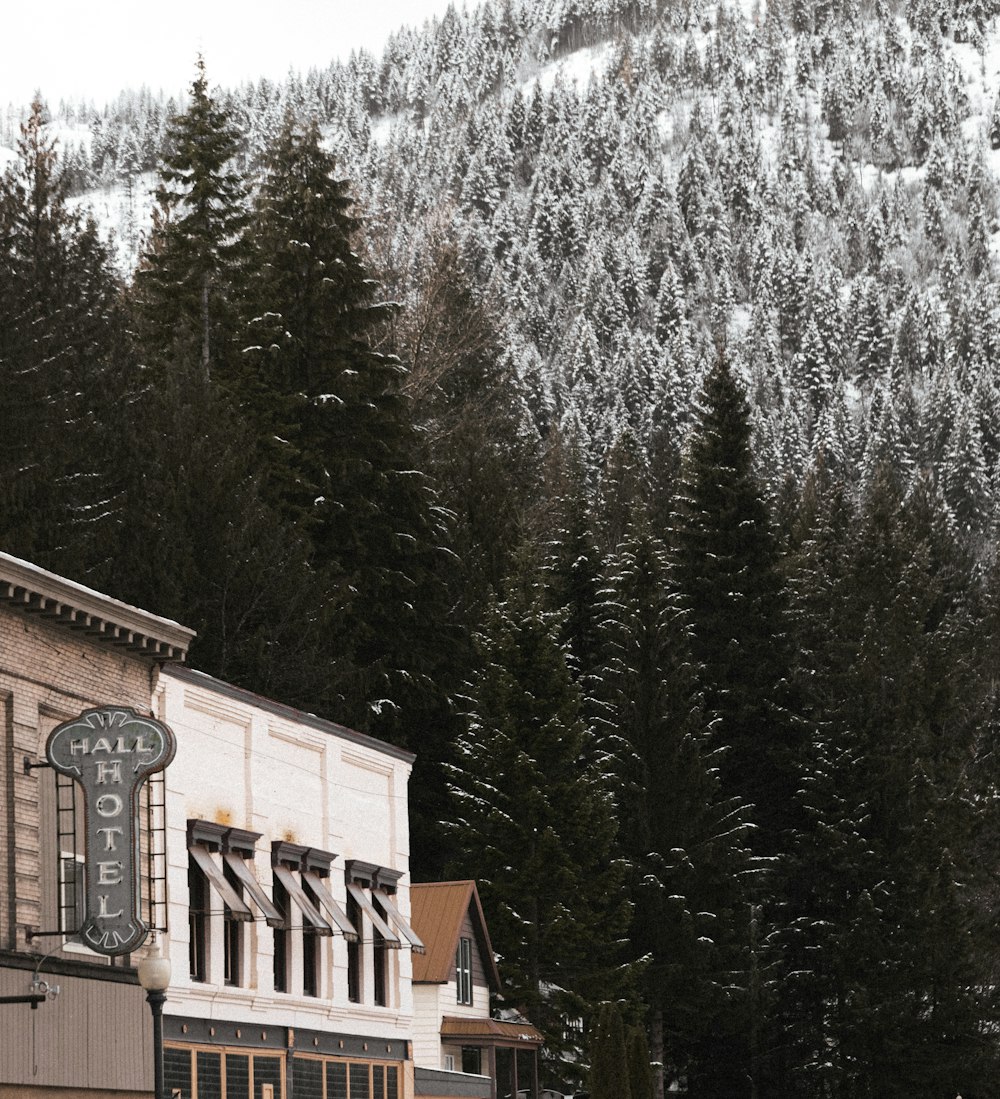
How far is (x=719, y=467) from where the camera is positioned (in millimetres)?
76312

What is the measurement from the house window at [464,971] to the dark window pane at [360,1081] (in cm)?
988

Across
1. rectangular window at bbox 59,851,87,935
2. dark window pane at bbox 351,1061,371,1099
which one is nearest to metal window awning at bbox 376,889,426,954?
dark window pane at bbox 351,1061,371,1099

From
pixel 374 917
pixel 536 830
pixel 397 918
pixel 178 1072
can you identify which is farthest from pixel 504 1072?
pixel 178 1072

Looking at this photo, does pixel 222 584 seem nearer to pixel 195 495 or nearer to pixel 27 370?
pixel 195 495

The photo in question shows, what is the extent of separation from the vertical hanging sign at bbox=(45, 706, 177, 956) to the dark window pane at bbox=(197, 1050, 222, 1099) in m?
5.67

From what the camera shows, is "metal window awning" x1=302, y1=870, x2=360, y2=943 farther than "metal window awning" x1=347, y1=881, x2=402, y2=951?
No

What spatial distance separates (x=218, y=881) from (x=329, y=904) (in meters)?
4.13

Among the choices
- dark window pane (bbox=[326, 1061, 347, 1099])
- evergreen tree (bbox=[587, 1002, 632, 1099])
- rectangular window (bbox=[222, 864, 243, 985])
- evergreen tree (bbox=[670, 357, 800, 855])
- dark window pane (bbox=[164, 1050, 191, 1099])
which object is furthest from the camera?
evergreen tree (bbox=[670, 357, 800, 855])

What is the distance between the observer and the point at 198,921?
30.5 meters

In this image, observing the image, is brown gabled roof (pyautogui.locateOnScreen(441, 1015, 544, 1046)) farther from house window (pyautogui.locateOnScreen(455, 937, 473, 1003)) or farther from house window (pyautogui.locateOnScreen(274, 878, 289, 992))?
house window (pyautogui.locateOnScreen(274, 878, 289, 992))

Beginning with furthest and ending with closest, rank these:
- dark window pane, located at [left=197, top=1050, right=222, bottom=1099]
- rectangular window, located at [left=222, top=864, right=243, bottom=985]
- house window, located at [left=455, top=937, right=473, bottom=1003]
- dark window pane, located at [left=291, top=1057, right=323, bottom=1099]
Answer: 1. house window, located at [left=455, top=937, right=473, bottom=1003]
2. dark window pane, located at [left=291, top=1057, right=323, bottom=1099]
3. rectangular window, located at [left=222, top=864, right=243, bottom=985]
4. dark window pane, located at [left=197, top=1050, right=222, bottom=1099]

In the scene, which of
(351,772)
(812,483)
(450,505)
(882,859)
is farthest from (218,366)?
(812,483)

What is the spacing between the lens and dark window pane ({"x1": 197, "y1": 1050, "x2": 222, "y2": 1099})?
29.9m

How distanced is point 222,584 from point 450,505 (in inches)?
807
